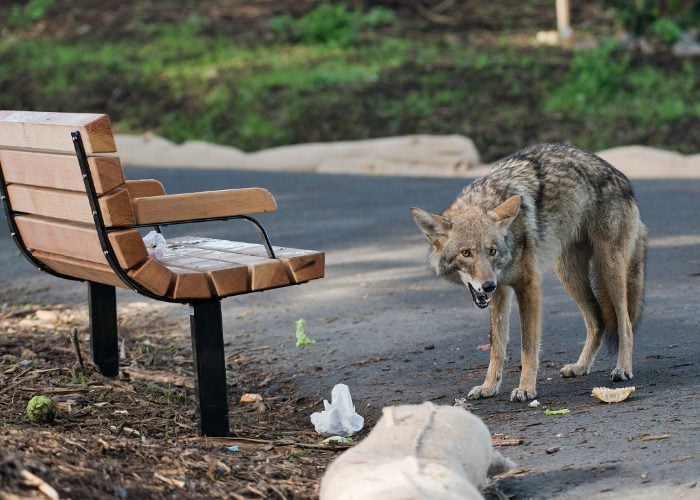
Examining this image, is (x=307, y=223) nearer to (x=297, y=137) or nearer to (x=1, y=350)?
(x=1, y=350)

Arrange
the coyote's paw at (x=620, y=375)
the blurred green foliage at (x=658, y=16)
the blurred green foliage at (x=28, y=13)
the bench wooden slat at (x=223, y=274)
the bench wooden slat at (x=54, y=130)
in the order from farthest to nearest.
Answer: the blurred green foliage at (x=28, y=13), the blurred green foliage at (x=658, y=16), the coyote's paw at (x=620, y=375), the bench wooden slat at (x=223, y=274), the bench wooden slat at (x=54, y=130)

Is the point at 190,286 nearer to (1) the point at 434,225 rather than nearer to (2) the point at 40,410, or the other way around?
(2) the point at 40,410

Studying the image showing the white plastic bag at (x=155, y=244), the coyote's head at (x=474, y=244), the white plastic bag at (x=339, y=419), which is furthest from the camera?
the coyote's head at (x=474, y=244)

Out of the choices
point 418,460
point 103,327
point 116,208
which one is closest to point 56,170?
point 116,208

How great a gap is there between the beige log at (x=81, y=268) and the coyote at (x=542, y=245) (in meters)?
1.91

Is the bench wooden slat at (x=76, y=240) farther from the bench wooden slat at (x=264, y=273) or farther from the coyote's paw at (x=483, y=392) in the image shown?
the coyote's paw at (x=483, y=392)

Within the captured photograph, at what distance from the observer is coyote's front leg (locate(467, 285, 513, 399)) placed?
602 centimetres

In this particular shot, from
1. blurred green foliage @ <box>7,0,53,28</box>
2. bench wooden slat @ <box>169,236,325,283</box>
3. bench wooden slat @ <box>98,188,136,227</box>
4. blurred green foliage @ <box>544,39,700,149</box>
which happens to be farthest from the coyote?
blurred green foliage @ <box>7,0,53,28</box>

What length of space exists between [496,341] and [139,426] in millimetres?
2198

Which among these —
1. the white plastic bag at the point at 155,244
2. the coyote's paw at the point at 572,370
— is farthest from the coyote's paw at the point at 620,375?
the white plastic bag at the point at 155,244

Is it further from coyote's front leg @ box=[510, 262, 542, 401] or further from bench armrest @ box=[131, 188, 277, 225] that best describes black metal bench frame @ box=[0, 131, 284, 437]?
coyote's front leg @ box=[510, 262, 542, 401]

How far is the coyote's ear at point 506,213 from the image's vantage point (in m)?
6.07

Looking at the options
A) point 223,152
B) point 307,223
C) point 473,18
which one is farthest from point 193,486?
point 473,18

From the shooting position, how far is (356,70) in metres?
20.2
